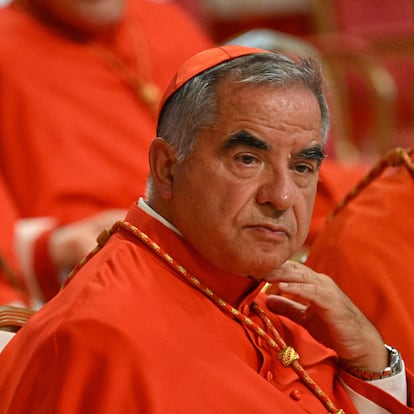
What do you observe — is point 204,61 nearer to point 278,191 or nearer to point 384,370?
point 278,191

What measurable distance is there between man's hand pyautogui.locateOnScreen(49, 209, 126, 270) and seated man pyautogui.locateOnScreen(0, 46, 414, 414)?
114 centimetres

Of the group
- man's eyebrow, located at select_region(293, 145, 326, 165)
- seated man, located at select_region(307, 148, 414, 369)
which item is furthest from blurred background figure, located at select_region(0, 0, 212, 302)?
man's eyebrow, located at select_region(293, 145, 326, 165)

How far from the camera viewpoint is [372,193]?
6.79 ft

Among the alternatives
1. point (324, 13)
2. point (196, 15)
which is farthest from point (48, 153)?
point (324, 13)

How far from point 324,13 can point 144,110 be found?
2.45 m

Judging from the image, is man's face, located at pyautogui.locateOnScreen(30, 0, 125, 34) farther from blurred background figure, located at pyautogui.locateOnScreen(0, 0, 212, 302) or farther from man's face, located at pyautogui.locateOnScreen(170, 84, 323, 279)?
man's face, located at pyautogui.locateOnScreen(170, 84, 323, 279)

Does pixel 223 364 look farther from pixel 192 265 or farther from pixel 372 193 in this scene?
pixel 372 193

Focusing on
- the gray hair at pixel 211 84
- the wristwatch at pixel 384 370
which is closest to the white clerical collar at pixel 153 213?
the gray hair at pixel 211 84

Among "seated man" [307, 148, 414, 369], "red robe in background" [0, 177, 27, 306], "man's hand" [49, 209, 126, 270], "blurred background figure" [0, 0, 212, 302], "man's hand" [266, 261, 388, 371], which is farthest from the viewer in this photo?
"blurred background figure" [0, 0, 212, 302]

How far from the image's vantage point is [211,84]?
59.9 inches

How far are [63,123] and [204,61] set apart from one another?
5.05 ft

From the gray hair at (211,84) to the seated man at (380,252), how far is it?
1.51ft

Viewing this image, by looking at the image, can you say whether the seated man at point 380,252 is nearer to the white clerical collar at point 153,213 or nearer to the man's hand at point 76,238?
the white clerical collar at point 153,213

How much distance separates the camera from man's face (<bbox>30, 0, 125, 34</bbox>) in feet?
10.1
